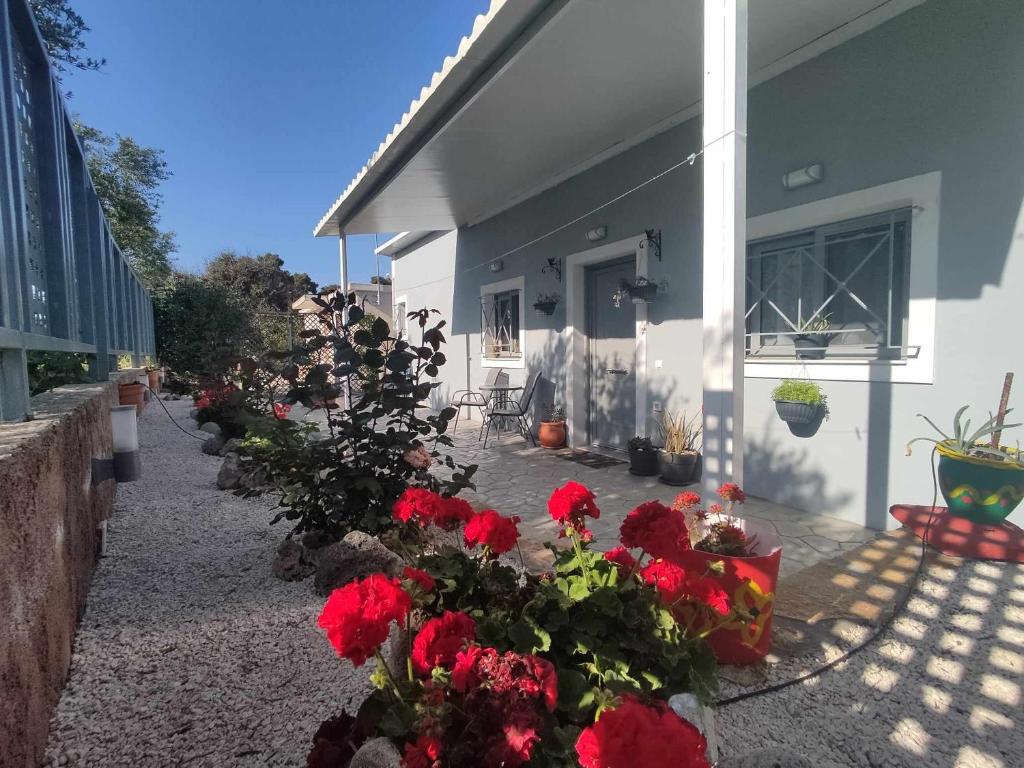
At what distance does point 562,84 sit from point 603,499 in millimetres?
3084

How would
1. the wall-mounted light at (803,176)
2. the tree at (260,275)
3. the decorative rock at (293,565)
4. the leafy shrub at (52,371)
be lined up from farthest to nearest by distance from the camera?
the tree at (260,275) → the wall-mounted light at (803,176) → the leafy shrub at (52,371) → the decorative rock at (293,565)

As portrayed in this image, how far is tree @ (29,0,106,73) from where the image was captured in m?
10.7

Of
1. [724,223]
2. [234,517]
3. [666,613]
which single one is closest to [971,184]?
[724,223]

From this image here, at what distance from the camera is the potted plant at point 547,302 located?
5809mm

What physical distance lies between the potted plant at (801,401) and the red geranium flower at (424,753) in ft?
10.6

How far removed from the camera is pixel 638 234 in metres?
4.65

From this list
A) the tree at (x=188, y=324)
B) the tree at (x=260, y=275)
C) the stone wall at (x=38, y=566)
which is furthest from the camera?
the tree at (x=260, y=275)

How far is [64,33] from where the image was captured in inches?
436

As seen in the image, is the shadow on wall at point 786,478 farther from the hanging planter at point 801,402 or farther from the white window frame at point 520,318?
the white window frame at point 520,318

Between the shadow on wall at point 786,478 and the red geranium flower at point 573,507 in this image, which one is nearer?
the red geranium flower at point 573,507

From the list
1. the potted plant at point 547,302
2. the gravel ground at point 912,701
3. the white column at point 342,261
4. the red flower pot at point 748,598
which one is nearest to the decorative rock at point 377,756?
the gravel ground at point 912,701

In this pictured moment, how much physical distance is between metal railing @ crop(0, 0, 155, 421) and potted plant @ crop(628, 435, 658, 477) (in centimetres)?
390

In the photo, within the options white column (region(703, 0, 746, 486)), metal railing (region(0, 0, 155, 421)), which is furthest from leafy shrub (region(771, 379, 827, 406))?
metal railing (region(0, 0, 155, 421))

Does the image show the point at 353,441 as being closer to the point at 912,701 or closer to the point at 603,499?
the point at 603,499
